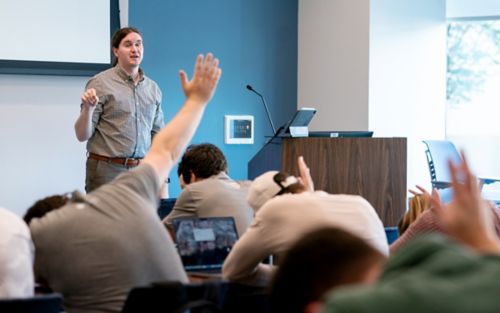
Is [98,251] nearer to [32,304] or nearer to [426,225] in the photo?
[32,304]

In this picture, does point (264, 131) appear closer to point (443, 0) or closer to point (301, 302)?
point (443, 0)

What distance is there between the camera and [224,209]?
12.8ft

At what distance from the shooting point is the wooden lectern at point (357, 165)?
5555 millimetres

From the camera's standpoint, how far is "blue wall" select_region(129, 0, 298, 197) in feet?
25.3

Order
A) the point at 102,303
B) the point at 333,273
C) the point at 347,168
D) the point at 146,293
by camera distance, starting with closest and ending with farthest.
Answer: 1. the point at 333,273
2. the point at 146,293
3. the point at 102,303
4. the point at 347,168

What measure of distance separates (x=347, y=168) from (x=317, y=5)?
311cm

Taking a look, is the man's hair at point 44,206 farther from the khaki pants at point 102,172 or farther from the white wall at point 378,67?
the white wall at point 378,67

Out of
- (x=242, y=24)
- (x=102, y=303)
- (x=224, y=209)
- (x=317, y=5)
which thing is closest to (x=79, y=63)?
(x=242, y=24)

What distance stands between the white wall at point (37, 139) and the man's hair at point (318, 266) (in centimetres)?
603

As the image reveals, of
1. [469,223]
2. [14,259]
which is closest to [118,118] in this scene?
[14,259]

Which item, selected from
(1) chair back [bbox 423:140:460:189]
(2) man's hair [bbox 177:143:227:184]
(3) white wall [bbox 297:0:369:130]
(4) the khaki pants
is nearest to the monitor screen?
(4) the khaki pants

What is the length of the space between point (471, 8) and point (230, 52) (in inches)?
99.4

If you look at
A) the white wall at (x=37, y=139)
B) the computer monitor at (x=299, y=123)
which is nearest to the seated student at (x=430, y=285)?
the computer monitor at (x=299, y=123)

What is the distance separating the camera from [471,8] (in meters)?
8.50
